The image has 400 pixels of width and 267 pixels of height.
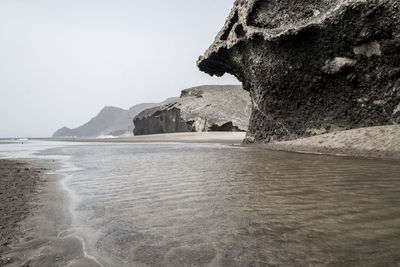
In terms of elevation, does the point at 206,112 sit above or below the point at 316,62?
above

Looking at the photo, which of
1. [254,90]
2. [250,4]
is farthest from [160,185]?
[250,4]

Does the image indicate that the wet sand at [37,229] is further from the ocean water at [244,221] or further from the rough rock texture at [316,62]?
the rough rock texture at [316,62]

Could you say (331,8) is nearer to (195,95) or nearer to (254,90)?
(254,90)

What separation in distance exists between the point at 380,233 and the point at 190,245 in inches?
54.2

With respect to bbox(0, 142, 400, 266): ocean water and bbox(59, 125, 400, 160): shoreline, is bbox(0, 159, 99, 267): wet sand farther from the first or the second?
bbox(59, 125, 400, 160): shoreline

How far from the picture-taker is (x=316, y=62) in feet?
31.3

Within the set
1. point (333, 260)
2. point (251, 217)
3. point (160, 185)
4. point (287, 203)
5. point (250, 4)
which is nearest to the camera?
point (333, 260)

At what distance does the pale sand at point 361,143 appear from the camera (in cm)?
617

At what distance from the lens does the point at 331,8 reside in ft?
28.8

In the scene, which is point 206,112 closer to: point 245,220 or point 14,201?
point 14,201

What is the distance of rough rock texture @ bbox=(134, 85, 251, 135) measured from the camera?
103 feet

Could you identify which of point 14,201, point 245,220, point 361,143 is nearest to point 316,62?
point 361,143

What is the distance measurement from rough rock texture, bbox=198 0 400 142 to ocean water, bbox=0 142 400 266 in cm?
530

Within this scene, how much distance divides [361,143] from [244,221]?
20.5ft
